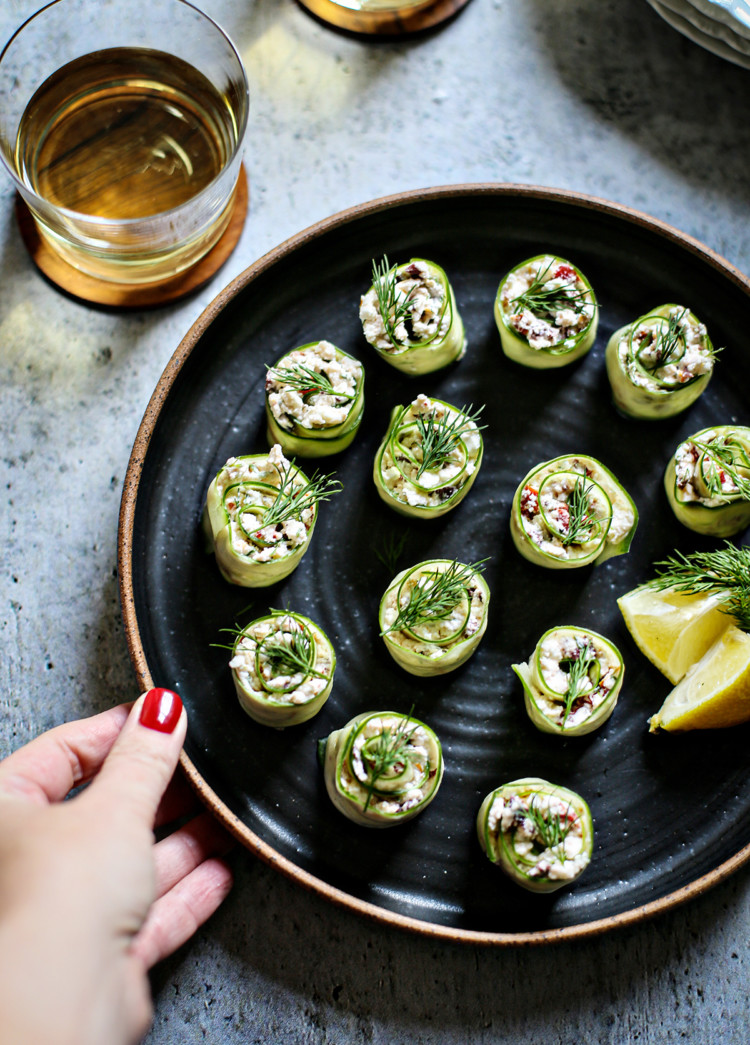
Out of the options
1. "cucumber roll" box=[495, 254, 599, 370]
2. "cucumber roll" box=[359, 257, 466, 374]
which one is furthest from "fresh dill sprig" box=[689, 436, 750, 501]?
"cucumber roll" box=[359, 257, 466, 374]

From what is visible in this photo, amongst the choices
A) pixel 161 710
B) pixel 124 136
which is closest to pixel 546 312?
pixel 124 136

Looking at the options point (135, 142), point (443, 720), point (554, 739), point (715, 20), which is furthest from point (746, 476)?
point (135, 142)

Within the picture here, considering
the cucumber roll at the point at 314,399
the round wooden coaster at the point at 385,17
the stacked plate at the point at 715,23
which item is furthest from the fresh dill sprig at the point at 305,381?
the stacked plate at the point at 715,23

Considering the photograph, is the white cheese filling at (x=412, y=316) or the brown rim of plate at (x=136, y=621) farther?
the white cheese filling at (x=412, y=316)

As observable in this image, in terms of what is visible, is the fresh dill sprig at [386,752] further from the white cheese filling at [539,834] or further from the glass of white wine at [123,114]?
the glass of white wine at [123,114]

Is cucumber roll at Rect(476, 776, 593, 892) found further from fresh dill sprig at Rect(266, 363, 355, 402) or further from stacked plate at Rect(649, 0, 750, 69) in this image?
stacked plate at Rect(649, 0, 750, 69)

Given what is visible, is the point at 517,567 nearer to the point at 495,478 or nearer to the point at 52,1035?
the point at 495,478
